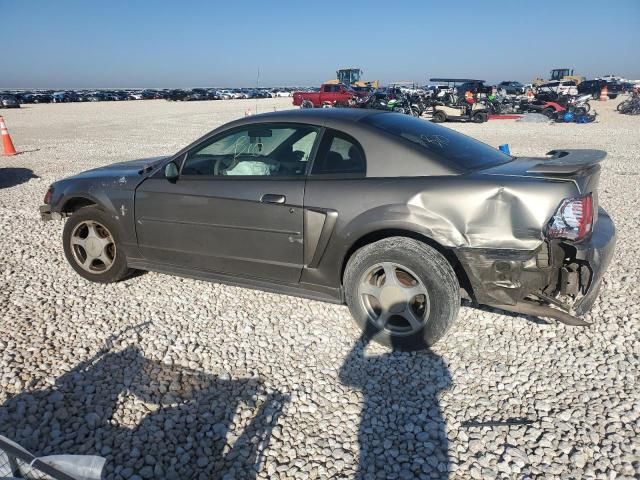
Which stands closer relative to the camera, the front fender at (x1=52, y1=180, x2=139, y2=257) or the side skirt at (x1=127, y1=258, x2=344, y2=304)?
the side skirt at (x1=127, y1=258, x2=344, y2=304)

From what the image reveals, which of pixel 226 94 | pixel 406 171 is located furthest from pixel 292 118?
pixel 226 94

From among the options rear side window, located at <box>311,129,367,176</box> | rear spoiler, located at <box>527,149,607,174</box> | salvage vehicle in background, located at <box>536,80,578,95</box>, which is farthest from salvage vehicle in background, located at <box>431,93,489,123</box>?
rear side window, located at <box>311,129,367,176</box>

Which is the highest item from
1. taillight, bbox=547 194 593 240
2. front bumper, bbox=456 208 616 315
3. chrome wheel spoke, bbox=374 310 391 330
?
taillight, bbox=547 194 593 240

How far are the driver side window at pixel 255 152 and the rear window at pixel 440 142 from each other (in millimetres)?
530

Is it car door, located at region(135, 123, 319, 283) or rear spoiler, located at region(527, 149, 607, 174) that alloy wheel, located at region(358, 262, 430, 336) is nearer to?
car door, located at region(135, 123, 319, 283)

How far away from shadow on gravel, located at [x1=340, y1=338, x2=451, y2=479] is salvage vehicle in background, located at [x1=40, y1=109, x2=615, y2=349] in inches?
6.3

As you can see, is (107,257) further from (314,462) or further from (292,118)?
(314,462)

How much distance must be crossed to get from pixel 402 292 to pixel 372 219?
52 centimetres

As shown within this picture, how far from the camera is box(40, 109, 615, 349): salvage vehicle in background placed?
271 cm

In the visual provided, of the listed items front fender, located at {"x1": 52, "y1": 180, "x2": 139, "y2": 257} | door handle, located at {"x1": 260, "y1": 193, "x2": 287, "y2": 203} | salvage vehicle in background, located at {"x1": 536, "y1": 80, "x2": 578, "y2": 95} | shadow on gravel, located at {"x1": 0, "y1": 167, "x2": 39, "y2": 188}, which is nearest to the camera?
door handle, located at {"x1": 260, "y1": 193, "x2": 287, "y2": 203}

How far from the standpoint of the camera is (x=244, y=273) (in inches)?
138

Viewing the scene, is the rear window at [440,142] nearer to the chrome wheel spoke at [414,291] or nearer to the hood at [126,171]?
the chrome wheel spoke at [414,291]

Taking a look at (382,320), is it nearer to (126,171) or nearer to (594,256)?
(594,256)

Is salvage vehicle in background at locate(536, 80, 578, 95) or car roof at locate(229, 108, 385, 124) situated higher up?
salvage vehicle in background at locate(536, 80, 578, 95)
